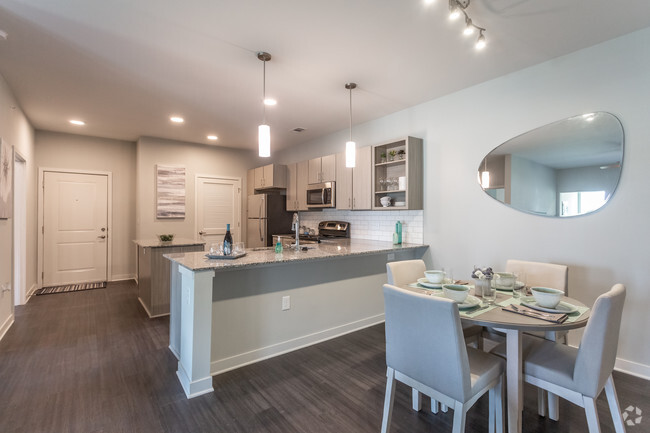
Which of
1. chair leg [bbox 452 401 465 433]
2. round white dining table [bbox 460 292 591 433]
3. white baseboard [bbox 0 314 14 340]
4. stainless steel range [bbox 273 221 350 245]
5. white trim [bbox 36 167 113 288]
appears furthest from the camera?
white trim [bbox 36 167 113 288]

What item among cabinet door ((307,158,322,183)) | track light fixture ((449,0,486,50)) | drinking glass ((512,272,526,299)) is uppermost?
track light fixture ((449,0,486,50))

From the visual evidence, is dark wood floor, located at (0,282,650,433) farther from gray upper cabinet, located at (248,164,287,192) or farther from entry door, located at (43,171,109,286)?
gray upper cabinet, located at (248,164,287,192)

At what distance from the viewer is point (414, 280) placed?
8.90ft

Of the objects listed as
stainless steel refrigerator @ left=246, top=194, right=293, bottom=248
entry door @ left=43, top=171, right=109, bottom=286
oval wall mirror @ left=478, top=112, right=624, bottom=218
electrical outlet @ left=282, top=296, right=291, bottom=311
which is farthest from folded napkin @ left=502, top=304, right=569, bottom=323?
entry door @ left=43, top=171, right=109, bottom=286

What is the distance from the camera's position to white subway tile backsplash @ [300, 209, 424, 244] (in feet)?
13.1

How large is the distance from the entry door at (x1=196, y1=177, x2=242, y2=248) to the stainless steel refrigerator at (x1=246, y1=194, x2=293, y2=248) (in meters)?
0.61

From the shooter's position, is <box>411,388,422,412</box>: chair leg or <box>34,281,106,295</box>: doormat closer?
<box>411,388,422,412</box>: chair leg

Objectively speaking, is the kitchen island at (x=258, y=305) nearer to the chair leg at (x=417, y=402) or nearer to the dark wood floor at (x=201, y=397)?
the dark wood floor at (x=201, y=397)

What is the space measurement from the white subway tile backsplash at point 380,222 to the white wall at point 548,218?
0.17 metres

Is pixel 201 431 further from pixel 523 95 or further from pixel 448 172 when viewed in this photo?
pixel 523 95

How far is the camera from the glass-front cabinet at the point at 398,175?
147 inches

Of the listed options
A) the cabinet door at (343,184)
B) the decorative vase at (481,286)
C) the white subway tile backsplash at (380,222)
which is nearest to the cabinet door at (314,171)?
the cabinet door at (343,184)

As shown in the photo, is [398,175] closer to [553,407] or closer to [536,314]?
[536,314]

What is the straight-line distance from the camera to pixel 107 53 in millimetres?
2680
